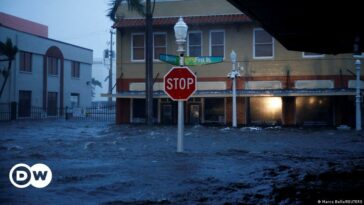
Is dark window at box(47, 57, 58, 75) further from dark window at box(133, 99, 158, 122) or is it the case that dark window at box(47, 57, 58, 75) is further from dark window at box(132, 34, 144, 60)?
dark window at box(133, 99, 158, 122)

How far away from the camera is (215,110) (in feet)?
96.0

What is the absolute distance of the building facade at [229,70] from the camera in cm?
2728

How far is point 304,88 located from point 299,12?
59.7 ft

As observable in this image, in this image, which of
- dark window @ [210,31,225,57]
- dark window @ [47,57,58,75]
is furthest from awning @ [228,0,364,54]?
dark window @ [47,57,58,75]

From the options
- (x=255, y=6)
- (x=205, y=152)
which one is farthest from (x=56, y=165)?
(x=255, y=6)

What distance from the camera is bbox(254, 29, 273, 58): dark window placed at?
93.6ft

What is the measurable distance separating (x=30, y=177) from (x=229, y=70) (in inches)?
852

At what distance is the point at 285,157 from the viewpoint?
1235cm

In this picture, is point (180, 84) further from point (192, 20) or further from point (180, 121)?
point (192, 20)

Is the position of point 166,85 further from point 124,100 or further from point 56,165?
point 124,100

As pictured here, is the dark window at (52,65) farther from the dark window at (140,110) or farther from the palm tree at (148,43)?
the palm tree at (148,43)

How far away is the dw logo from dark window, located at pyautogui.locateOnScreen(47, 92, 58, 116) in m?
36.5

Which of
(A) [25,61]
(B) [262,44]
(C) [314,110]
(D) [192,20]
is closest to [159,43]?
Result: (D) [192,20]

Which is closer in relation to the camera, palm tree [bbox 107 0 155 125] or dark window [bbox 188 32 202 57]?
palm tree [bbox 107 0 155 125]
